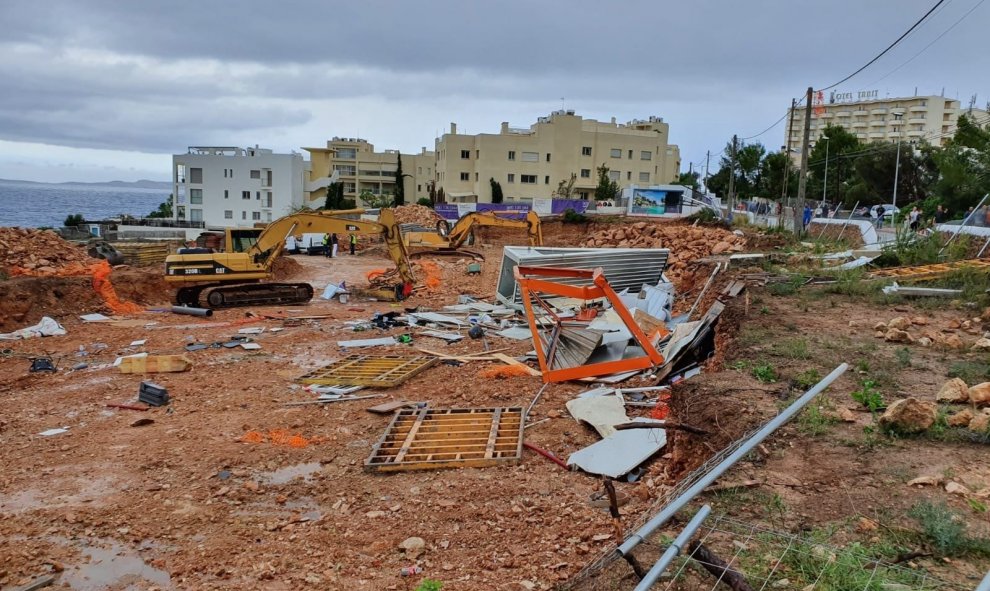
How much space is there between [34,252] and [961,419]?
24.4 metres

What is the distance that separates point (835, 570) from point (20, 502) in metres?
7.01

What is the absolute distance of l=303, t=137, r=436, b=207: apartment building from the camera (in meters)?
69.7

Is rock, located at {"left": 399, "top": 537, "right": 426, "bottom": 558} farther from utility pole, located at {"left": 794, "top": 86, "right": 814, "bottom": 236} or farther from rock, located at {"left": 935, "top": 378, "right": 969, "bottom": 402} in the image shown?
utility pole, located at {"left": 794, "top": 86, "right": 814, "bottom": 236}

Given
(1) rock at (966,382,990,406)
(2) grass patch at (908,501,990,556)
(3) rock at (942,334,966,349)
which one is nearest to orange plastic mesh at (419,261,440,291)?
(3) rock at (942,334,966,349)

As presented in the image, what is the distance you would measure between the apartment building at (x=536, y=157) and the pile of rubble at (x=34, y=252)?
134 ft

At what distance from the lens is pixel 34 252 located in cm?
2095

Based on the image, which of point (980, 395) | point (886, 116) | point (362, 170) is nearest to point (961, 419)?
point (980, 395)

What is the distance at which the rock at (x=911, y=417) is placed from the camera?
5.19 meters

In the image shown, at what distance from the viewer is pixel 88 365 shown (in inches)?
462

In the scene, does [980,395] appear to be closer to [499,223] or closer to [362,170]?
[499,223]

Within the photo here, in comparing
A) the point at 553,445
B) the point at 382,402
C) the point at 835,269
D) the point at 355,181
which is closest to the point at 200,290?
the point at 382,402

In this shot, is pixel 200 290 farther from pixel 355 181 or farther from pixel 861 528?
pixel 355 181

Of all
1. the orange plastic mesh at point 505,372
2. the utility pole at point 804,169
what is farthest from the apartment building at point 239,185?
the orange plastic mesh at point 505,372

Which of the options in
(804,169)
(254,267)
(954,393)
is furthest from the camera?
(804,169)
